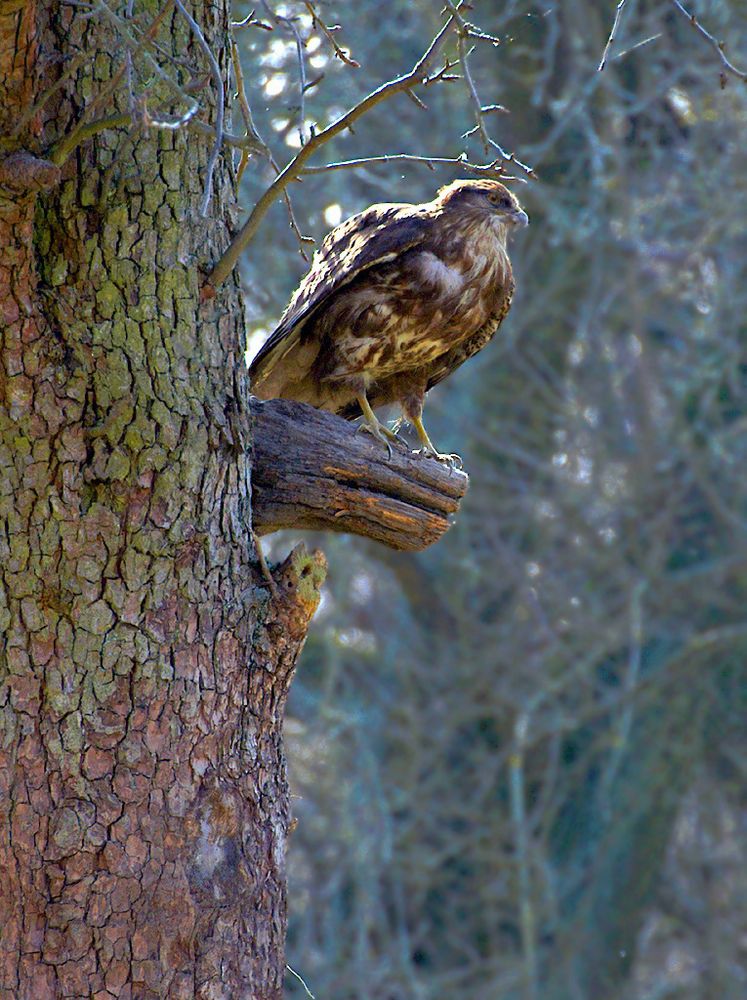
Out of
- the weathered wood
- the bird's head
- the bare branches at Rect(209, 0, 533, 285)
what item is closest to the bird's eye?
the bird's head

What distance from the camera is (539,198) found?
8148 mm

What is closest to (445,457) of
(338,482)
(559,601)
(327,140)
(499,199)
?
(338,482)

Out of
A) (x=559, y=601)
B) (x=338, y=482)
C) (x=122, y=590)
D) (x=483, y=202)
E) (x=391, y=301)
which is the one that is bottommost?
(x=122, y=590)

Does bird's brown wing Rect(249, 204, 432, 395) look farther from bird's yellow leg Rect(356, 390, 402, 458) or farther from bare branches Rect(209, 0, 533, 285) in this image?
bare branches Rect(209, 0, 533, 285)

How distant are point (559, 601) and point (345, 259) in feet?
16.2

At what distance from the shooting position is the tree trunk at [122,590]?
267 cm

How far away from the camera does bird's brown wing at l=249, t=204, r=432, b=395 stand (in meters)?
4.14

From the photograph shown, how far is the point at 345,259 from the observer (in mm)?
4176

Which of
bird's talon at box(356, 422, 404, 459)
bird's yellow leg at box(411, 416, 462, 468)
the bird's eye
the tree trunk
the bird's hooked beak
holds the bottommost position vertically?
Answer: the tree trunk

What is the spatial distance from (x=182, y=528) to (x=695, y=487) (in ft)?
22.1

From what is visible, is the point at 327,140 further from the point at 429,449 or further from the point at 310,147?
the point at 429,449

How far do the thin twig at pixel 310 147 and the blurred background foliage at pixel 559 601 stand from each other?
481cm

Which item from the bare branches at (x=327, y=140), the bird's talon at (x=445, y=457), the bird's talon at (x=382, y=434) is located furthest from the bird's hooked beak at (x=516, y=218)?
the bare branches at (x=327, y=140)

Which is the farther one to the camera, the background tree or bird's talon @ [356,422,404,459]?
bird's talon @ [356,422,404,459]
